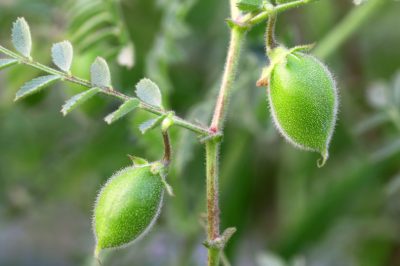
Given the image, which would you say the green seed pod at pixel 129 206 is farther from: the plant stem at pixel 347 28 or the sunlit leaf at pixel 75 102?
the plant stem at pixel 347 28

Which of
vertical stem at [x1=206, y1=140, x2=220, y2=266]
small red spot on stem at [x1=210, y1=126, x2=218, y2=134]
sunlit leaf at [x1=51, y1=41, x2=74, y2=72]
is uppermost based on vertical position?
sunlit leaf at [x1=51, y1=41, x2=74, y2=72]

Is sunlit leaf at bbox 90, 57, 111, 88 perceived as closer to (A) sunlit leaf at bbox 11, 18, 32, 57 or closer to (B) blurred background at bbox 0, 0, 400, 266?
(A) sunlit leaf at bbox 11, 18, 32, 57

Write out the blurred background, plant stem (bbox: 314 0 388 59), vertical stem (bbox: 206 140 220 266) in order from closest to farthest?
vertical stem (bbox: 206 140 220 266) < plant stem (bbox: 314 0 388 59) < the blurred background

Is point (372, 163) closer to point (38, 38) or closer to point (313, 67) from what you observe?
point (38, 38)

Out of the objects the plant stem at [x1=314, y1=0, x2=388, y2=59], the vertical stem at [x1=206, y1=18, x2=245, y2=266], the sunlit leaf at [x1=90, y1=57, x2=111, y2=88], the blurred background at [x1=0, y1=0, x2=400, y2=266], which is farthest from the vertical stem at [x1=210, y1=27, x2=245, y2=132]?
the plant stem at [x1=314, y1=0, x2=388, y2=59]

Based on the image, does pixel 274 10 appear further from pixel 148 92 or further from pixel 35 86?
pixel 35 86

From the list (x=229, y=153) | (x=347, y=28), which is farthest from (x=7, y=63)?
(x=229, y=153)
